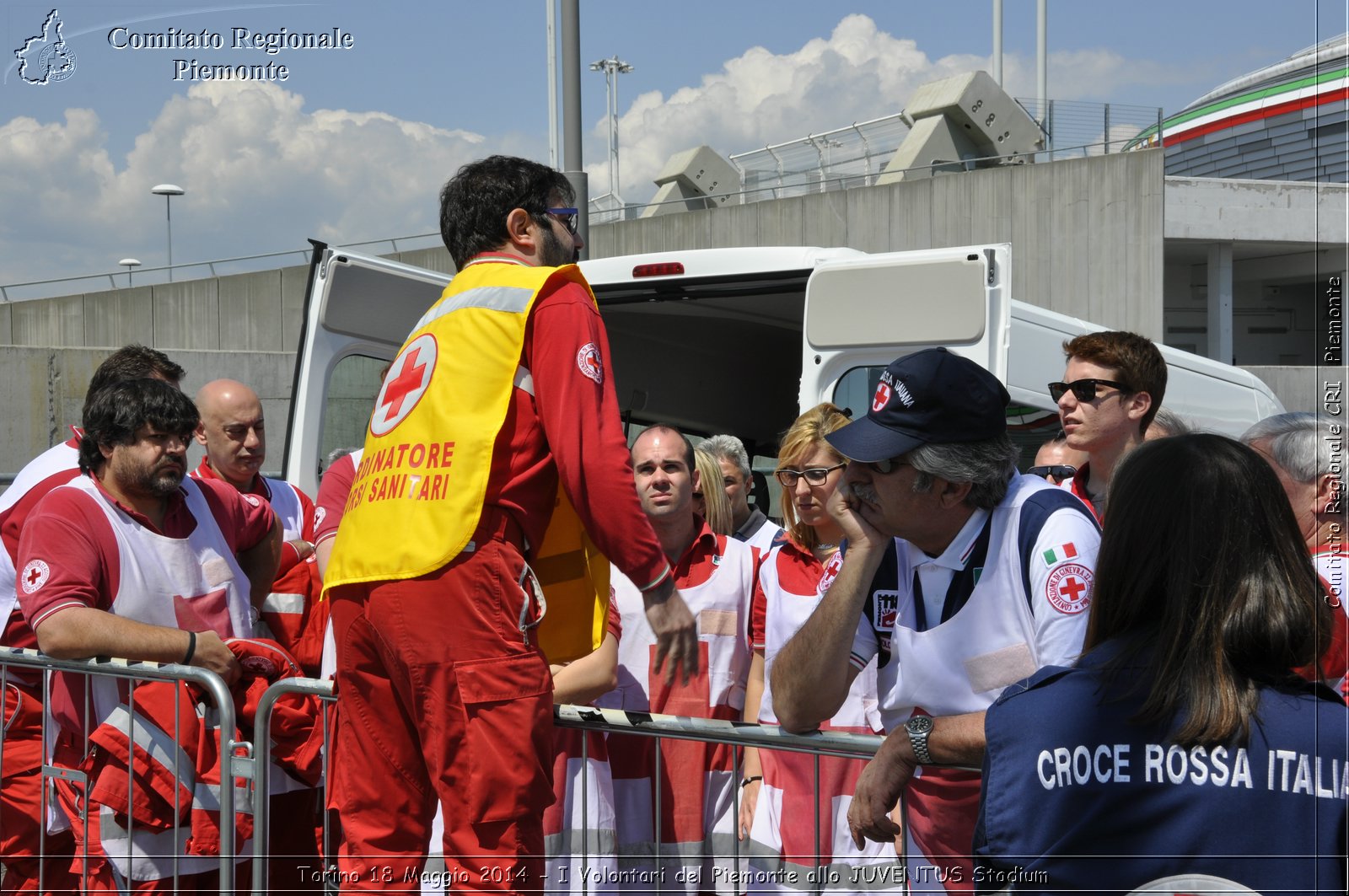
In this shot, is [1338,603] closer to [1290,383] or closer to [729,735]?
[729,735]

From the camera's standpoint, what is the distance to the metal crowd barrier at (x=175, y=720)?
11.2 feet

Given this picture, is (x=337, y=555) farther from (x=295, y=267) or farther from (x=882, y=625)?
(x=295, y=267)

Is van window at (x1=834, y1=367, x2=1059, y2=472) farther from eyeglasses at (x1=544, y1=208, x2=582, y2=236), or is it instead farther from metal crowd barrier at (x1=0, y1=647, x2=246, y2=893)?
metal crowd barrier at (x1=0, y1=647, x2=246, y2=893)

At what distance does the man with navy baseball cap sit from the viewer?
2.36 metres

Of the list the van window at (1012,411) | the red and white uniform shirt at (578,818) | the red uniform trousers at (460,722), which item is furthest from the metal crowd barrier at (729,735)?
the van window at (1012,411)

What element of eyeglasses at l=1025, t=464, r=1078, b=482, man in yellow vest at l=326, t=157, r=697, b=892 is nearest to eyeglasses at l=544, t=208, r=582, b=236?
man in yellow vest at l=326, t=157, r=697, b=892

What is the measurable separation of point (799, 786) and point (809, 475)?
3.53ft

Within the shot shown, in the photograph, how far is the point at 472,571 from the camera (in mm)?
2561

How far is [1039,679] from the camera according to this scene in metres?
1.70

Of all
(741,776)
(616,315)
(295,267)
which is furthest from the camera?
(295,267)

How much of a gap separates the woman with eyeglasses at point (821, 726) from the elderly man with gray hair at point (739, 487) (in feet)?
3.23

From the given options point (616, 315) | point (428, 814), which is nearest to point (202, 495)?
point (428, 814)

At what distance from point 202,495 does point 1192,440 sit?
3.28 metres

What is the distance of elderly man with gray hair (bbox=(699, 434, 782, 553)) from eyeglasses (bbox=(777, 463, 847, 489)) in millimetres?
985
